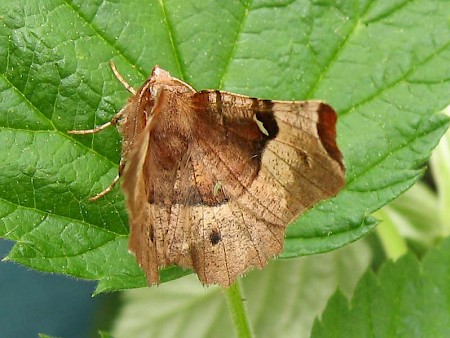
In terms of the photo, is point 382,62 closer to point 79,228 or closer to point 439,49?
point 439,49

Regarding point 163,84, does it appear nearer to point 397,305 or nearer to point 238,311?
point 238,311

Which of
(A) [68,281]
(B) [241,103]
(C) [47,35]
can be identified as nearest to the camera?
(B) [241,103]

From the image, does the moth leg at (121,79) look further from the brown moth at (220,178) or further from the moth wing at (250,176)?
the moth wing at (250,176)

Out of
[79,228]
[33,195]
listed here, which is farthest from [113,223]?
[33,195]

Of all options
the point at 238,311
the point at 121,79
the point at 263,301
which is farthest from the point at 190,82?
the point at 263,301

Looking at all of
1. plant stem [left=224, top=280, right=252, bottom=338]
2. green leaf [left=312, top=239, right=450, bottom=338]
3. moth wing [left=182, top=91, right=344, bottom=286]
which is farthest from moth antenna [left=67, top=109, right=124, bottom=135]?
green leaf [left=312, top=239, right=450, bottom=338]

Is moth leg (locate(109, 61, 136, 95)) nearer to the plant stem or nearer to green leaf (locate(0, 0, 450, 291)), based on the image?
green leaf (locate(0, 0, 450, 291))
